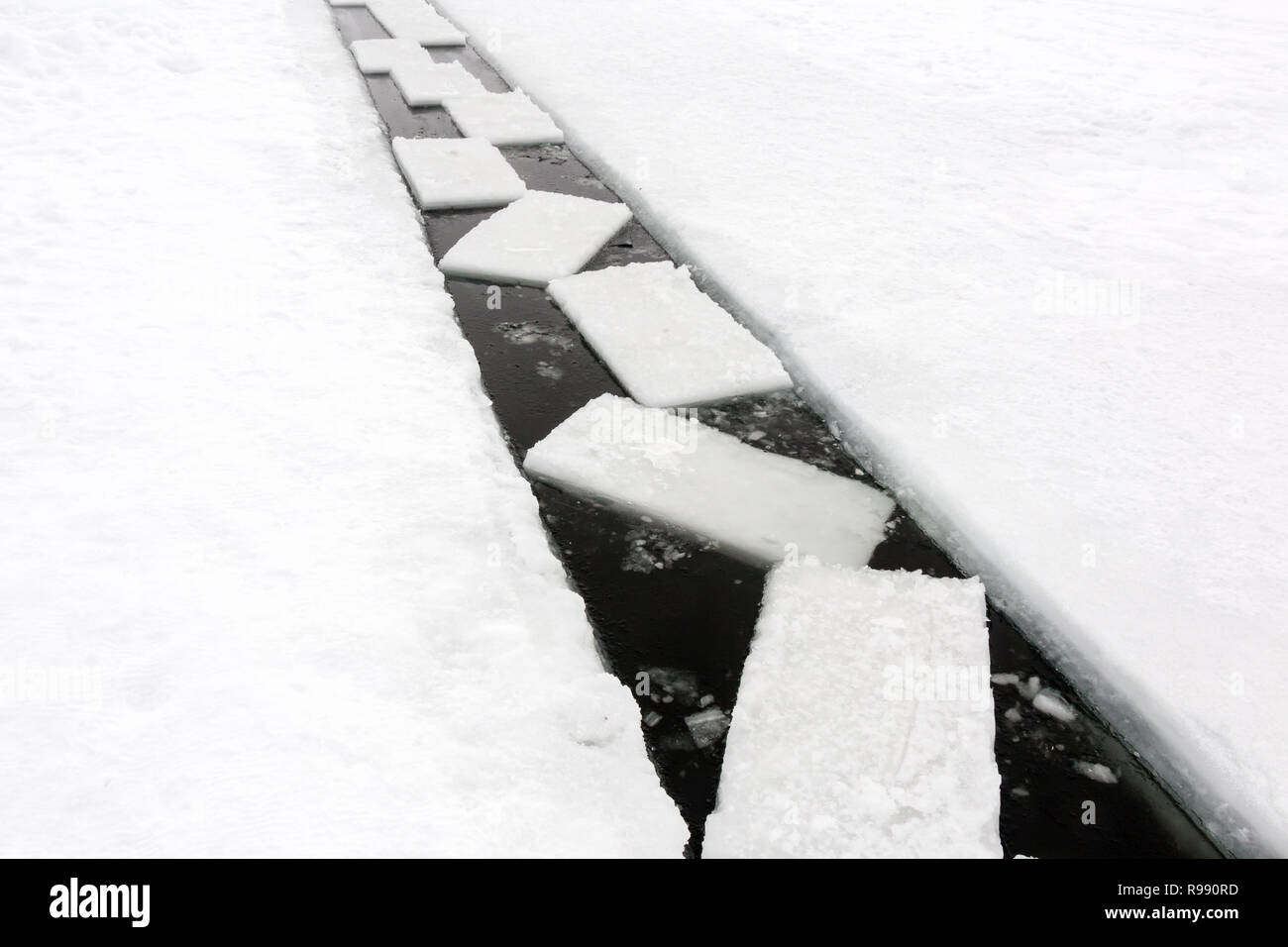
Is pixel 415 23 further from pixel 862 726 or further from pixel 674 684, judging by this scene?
pixel 862 726

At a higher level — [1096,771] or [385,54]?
A: [385,54]

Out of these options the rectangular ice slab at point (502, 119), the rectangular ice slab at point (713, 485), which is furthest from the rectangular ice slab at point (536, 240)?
the rectangular ice slab at point (713, 485)

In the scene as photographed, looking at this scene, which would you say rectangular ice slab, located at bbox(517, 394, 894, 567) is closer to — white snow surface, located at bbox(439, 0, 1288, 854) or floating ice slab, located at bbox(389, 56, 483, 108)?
white snow surface, located at bbox(439, 0, 1288, 854)

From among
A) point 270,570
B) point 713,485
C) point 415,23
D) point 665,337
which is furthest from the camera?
point 415,23

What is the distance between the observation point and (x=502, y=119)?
329 cm

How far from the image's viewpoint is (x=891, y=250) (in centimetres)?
240

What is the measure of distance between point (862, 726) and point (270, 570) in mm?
916

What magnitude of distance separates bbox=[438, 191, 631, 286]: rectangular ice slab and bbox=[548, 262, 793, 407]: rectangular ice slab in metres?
0.12

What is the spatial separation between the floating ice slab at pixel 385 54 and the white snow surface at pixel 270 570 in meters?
1.70

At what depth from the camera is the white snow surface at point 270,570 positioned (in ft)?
3.30
